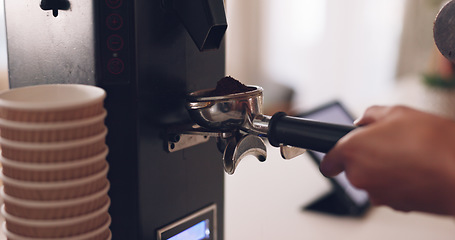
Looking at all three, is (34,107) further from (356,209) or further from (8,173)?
(356,209)

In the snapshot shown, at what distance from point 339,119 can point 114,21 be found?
812mm

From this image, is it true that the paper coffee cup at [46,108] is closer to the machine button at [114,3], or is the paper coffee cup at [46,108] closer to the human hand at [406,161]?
the machine button at [114,3]

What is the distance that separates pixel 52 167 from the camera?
1.64 ft

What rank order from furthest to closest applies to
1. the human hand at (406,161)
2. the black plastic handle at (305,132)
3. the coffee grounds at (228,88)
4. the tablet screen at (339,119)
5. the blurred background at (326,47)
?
the blurred background at (326,47) → the tablet screen at (339,119) → the coffee grounds at (228,88) → the black plastic handle at (305,132) → the human hand at (406,161)

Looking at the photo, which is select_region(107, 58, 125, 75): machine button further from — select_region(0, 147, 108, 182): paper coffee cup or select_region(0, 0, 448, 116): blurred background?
select_region(0, 0, 448, 116): blurred background

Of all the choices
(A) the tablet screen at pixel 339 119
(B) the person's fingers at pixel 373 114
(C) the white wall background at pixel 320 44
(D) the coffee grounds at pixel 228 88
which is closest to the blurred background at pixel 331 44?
(C) the white wall background at pixel 320 44

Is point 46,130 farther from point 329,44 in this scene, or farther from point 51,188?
point 329,44

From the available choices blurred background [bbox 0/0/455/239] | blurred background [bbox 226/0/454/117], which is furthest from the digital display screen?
blurred background [bbox 226/0/454/117]

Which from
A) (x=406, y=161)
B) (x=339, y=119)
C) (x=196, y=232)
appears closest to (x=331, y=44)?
(x=339, y=119)

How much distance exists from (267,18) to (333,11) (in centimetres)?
64

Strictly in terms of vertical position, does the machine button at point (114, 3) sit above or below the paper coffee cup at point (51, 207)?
above

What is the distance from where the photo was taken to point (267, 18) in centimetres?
460

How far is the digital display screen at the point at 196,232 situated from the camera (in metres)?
0.77

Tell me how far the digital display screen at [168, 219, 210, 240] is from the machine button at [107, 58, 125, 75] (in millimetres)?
280
